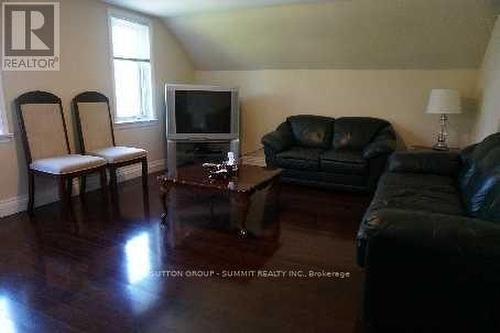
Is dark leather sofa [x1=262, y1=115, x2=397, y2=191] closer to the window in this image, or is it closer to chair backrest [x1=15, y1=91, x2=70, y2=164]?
the window

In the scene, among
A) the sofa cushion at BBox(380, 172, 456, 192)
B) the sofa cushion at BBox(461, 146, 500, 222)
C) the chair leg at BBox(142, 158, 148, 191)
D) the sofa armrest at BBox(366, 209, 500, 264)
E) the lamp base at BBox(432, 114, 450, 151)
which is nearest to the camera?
the sofa armrest at BBox(366, 209, 500, 264)

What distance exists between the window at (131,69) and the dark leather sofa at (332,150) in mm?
1833

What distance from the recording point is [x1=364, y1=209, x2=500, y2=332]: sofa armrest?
152 cm

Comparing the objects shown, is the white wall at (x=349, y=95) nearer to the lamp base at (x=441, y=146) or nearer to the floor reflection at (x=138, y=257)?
the lamp base at (x=441, y=146)

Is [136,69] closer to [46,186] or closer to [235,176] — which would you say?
[46,186]

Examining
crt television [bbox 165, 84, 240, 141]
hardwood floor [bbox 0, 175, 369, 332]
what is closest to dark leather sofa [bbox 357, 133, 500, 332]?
hardwood floor [bbox 0, 175, 369, 332]

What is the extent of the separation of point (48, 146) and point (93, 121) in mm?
612

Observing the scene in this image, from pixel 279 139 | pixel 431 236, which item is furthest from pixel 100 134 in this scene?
pixel 431 236

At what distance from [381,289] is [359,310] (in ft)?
1.15

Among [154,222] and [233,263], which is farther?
[154,222]

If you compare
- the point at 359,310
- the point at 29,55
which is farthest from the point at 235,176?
the point at 29,55

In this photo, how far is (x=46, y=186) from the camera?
3740mm

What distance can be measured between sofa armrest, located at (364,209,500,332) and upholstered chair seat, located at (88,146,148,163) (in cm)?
283

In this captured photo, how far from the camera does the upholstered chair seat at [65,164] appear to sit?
318cm
